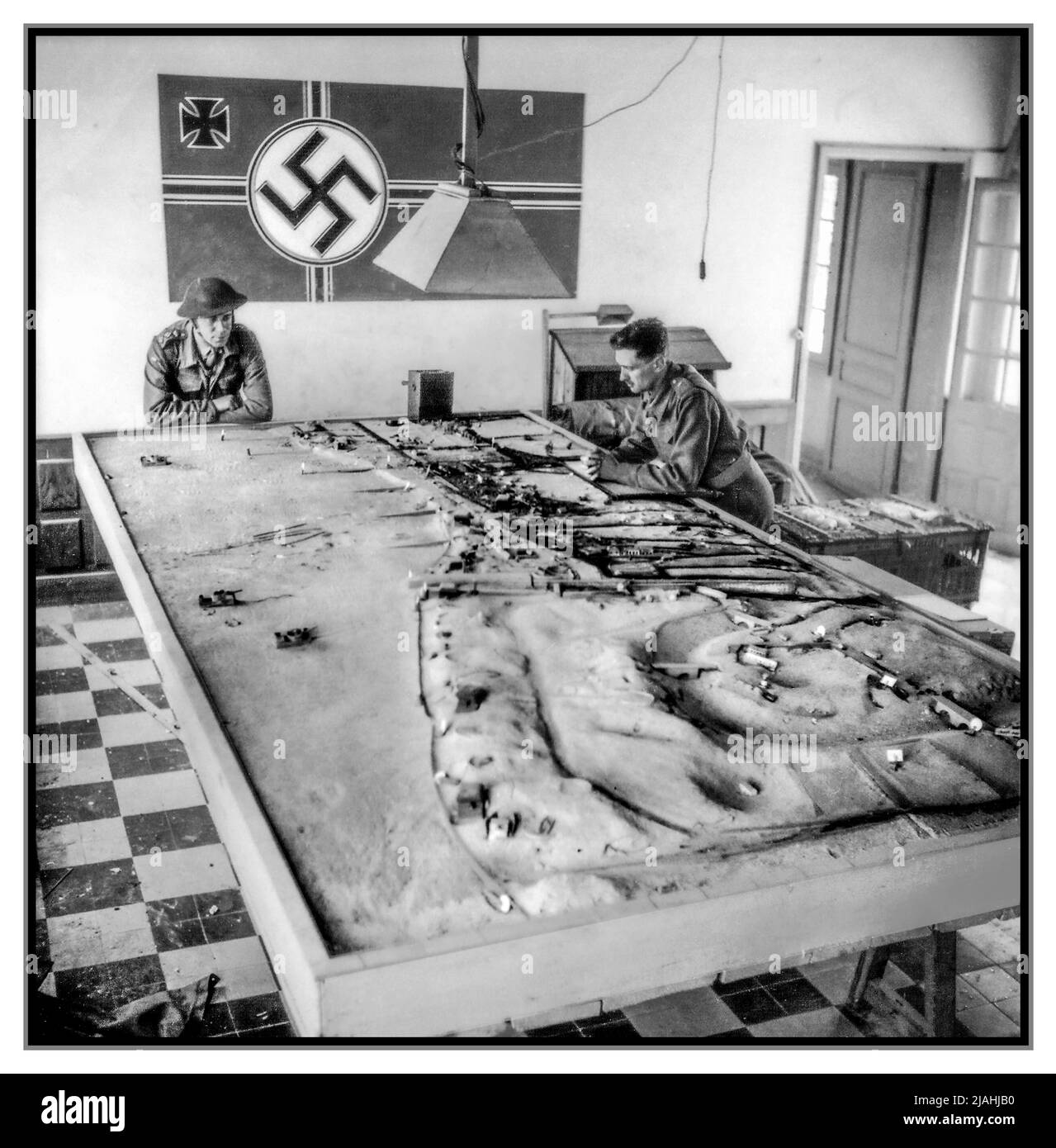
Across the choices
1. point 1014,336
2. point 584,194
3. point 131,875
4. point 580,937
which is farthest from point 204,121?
point 580,937

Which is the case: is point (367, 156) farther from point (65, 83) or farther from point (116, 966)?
point (116, 966)

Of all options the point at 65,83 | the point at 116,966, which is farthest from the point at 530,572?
the point at 65,83

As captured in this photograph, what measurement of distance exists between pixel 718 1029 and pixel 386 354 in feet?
14.7

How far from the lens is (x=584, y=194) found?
682cm

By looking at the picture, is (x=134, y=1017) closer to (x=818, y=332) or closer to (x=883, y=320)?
(x=883, y=320)

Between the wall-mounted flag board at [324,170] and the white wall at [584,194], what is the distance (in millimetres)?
87

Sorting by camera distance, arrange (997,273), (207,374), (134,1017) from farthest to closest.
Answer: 1. (997,273)
2. (207,374)
3. (134,1017)

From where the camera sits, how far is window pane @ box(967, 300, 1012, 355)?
7.38 meters

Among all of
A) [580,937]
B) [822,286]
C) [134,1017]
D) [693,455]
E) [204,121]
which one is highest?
[204,121]

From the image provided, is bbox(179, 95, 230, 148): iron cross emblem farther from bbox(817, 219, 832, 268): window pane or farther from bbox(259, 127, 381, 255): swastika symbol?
bbox(817, 219, 832, 268): window pane

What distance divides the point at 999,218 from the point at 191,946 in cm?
Result: 640

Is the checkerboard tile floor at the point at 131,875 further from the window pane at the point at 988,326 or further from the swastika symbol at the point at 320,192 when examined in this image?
the window pane at the point at 988,326

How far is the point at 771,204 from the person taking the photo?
7207mm

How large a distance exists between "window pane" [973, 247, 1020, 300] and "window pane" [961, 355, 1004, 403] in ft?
1.32
